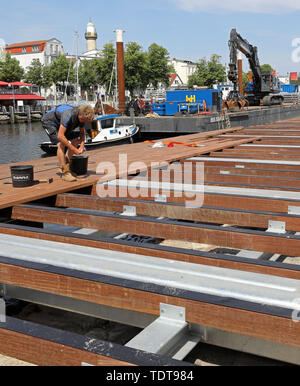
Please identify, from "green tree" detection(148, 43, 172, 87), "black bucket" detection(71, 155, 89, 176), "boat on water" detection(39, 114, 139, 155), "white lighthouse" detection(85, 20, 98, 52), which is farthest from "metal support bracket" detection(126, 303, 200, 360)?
"white lighthouse" detection(85, 20, 98, 52)

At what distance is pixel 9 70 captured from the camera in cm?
7362

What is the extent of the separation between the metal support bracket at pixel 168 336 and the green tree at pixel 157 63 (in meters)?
70.0

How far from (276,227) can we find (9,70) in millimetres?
77120

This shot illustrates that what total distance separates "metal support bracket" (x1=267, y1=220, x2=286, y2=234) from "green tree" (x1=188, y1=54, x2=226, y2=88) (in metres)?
81.1

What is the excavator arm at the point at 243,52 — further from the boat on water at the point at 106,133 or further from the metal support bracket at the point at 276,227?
the metal support bracket at the point at 276,227

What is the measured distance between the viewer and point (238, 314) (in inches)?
91.4

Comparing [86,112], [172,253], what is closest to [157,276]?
[172,253]

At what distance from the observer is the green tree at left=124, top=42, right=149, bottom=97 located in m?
65.8

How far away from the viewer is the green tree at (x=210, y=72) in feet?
268

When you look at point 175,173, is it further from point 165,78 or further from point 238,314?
point 165,78

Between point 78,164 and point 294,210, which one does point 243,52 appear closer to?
point 78,164

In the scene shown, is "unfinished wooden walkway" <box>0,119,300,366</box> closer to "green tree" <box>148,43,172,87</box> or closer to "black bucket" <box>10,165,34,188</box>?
"black bucket" <box>10,165,34,188</box>

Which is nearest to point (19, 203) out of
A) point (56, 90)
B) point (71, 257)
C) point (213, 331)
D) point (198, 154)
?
point (71, 257)
